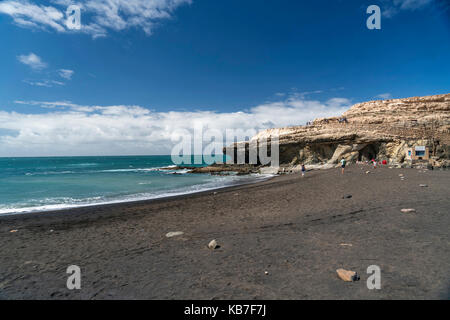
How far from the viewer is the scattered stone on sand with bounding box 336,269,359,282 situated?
154 inches

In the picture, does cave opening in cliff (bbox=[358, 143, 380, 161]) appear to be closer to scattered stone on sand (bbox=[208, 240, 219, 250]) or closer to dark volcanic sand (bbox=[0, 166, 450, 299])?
dark volcanic sand (bbox=[0, 166, 450, 299])

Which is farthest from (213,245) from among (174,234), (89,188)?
(89,188)

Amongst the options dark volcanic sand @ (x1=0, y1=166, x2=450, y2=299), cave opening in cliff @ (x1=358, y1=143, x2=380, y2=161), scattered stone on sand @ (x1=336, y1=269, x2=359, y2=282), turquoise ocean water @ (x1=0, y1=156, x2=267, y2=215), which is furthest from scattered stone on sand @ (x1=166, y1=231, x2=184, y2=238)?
cave opening in cliff @ (x1=358, y1=143, x2=380, y2=161)

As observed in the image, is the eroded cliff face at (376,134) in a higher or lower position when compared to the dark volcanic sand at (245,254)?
higher

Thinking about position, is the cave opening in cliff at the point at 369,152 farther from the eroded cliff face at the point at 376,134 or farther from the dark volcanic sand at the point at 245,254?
the dark volcanic sand at the point at 245,254

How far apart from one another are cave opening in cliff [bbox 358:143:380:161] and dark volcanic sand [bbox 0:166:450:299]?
32.1 metres

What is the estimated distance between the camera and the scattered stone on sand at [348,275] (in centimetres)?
392

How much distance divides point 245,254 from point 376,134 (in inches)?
1597

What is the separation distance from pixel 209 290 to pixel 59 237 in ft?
23.9

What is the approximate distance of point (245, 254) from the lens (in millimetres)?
5523

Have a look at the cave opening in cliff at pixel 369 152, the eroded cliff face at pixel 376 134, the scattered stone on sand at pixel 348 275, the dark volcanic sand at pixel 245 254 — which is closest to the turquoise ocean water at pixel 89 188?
the dark volcanic sand at pixel 245 254

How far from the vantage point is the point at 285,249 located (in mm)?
5664
